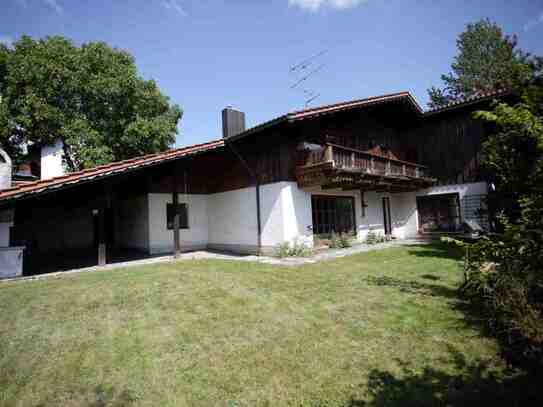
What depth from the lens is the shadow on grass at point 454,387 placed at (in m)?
2.30

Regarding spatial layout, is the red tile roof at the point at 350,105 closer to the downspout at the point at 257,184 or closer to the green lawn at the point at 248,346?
the downspout at the point at 257,184

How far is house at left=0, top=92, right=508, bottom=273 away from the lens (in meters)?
→ 10.1

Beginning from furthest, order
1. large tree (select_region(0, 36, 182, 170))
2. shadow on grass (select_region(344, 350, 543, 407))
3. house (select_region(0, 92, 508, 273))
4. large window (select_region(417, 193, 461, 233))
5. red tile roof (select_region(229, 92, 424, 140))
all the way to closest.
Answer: large tree (select_region(0, 36, 182, 170)), large window (select_region(417, 193, 461, 233)), house (select_region(0, 92, 508, 273)), red tile roof (select_region(229, 92, 424, 140)), shadow on grass (select_region(344, 350, 543, 407))

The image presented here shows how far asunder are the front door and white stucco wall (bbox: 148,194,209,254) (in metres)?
9.71

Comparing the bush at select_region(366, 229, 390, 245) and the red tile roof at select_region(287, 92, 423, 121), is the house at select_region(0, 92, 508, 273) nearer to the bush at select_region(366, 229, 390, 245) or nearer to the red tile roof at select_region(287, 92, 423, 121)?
the red tile roof at select_region(287, 92, 423, 121)

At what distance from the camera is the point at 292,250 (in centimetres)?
1025

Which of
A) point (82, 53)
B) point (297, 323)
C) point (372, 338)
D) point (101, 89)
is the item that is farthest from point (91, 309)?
point (82, 53)

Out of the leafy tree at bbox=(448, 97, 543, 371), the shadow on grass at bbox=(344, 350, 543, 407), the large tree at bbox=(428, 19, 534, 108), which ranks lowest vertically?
the shadow on grass at bbox=(344, 350, 543, 407)

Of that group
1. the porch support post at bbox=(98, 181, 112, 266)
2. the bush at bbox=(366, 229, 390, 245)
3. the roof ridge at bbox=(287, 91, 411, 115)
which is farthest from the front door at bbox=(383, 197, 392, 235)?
the porch support post at bbox=(98, 181, 112, 266)

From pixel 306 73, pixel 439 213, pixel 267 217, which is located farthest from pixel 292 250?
pixel 439 213

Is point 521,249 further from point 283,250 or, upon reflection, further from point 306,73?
point 306,73

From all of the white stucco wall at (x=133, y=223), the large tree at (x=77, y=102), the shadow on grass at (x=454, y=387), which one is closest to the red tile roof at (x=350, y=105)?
the white stucco wall at (x=133, y=223)

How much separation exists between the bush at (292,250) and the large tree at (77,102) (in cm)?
1365

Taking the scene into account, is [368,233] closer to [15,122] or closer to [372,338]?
[372,338]
